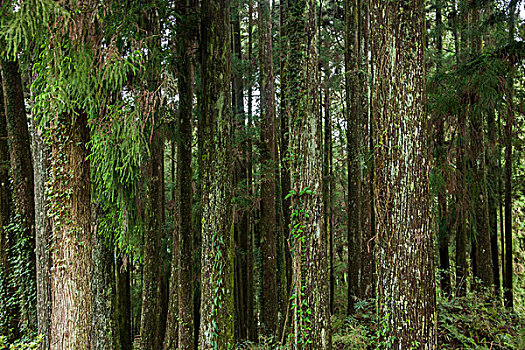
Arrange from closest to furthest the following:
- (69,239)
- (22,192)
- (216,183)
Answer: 1. (69,239)
2. (216,183)
3. (22,192)

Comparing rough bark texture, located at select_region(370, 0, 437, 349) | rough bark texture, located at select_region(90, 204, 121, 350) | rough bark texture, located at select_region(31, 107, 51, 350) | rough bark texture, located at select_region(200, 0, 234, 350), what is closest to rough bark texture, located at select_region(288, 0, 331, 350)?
rough bark texture, located at select_region(370, 0, 437, 349)

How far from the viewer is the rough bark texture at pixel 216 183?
19.7 ft

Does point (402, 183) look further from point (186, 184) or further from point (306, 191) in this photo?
point (186, 184)

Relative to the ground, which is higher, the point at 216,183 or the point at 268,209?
the point at 216,183

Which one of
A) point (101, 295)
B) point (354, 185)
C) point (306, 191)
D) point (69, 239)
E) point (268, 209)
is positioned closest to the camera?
point (306, 191)

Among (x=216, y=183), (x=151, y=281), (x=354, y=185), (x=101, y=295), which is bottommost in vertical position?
(x=101, y=295)

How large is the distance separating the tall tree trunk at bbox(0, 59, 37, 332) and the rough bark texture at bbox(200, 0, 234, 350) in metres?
4.74

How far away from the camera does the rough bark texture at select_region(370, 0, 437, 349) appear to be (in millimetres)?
3805

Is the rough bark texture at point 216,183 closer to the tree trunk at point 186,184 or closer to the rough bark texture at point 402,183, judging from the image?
the tree trunk at point 186,184

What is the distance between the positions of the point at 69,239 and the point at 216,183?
97.7 inches

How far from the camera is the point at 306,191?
4.70 m

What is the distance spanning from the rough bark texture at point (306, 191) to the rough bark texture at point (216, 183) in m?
1.82

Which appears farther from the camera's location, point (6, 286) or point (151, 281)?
point (151, 281)

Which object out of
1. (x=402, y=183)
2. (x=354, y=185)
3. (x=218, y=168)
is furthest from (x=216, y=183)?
(x=354, y=185)
